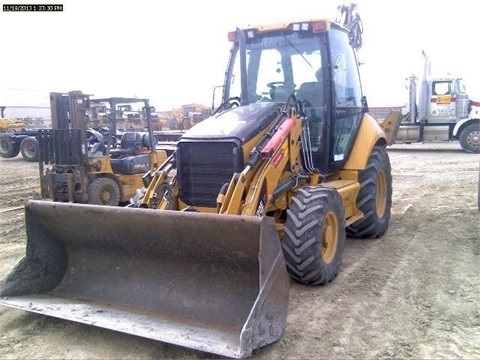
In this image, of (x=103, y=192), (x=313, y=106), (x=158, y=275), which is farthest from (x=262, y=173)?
(x=103, y=192)

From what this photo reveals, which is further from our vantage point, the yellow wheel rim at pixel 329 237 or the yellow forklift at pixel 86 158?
the yellow forklift at pixel 86 158

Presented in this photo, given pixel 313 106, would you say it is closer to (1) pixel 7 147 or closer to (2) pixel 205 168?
(2) pixel 205 168

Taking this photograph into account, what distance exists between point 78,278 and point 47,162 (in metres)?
5.13

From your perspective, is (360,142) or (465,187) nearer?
(360,142)

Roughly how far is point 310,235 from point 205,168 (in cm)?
120

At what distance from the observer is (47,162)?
28.9 feet

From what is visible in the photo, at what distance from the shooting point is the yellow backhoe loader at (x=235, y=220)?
11.4 feet

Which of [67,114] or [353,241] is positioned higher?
[67,114]

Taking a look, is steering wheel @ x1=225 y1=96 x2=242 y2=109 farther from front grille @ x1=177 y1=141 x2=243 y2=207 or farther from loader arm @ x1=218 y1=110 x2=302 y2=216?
front grille @ x1=177 y1=141 x2=243 y2=207

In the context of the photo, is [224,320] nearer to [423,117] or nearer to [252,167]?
[252,167]

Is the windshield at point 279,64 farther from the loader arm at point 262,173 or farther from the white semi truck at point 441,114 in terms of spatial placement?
the white semi truck at point 441,114

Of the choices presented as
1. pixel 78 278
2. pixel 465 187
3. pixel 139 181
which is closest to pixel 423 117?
pixel 465 187

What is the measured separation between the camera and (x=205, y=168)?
4.66 meters

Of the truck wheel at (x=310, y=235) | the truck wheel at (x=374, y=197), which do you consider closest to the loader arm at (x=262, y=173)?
the truck wheel at (x=310, y=235)
